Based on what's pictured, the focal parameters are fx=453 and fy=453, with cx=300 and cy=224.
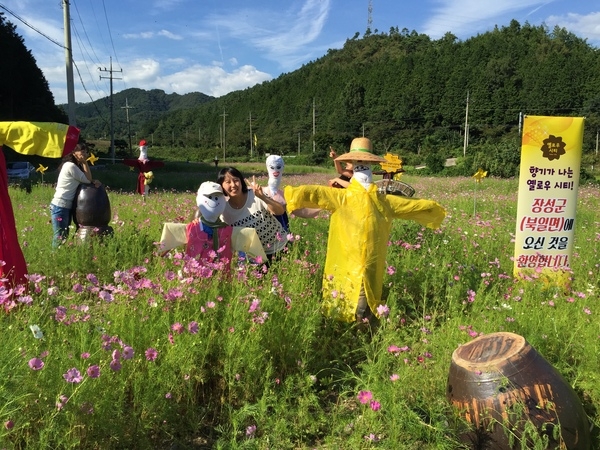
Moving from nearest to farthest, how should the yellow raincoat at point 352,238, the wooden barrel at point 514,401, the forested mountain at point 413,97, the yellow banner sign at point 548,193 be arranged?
the wooden barrel at point 514,401, the yellow raincoat at point 352,238, the yellow banner sign at point 548,193, the forested mountain at point 413,97

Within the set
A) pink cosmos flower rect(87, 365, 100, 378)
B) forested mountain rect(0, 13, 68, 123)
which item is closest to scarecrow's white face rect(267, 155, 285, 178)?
pink cosmos flower rect(87, 365, 100, 378)

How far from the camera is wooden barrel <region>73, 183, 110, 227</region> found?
462 centimetres

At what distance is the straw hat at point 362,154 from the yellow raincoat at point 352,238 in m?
0.18

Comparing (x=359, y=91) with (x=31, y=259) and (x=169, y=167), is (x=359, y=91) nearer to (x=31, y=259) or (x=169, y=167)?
(x=169, y=167)

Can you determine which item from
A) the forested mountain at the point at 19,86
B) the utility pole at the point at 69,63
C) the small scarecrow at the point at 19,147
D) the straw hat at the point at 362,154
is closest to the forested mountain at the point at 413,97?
the forested mountain at the point at 19,86

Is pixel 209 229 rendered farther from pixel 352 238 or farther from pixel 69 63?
pixel 69 63

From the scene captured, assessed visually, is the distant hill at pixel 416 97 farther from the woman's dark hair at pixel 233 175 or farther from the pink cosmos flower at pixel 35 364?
the pink cosmos flower at pixel 35 364

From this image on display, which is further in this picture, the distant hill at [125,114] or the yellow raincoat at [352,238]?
the distant hill at [125,114]

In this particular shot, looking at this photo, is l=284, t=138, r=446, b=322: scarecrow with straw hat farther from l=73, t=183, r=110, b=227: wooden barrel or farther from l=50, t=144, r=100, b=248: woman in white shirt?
l=50, t=144, r=100, b=248: woman in white shirt

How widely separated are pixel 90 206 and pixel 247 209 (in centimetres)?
191

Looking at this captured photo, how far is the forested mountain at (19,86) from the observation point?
3472 cm

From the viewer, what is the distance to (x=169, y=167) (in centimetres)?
3089

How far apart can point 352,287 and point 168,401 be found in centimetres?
140

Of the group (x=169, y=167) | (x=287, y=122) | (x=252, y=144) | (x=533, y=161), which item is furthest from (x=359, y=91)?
(x=533, y=161)
